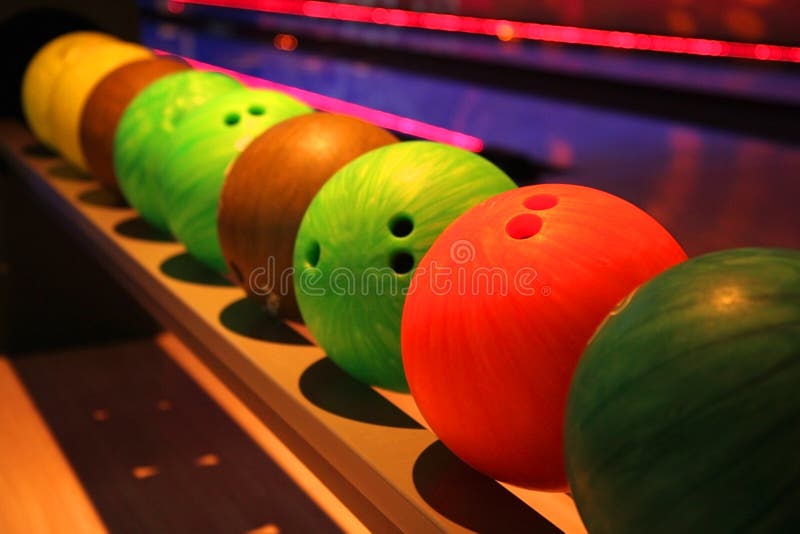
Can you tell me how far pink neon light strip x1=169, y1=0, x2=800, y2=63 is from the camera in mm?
6277

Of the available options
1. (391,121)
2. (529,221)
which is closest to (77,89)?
(529,221)

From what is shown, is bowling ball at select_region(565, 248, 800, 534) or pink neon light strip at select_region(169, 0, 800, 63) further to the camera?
pink neon light strip at select_region(169, 0, 800, 63)

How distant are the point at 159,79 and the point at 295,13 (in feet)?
31.2

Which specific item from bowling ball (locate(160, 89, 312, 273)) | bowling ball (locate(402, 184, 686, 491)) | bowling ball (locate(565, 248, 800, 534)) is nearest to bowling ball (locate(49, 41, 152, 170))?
bowling ball (locate(160, 89, 312, 273))

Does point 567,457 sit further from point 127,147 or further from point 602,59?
point 602,59

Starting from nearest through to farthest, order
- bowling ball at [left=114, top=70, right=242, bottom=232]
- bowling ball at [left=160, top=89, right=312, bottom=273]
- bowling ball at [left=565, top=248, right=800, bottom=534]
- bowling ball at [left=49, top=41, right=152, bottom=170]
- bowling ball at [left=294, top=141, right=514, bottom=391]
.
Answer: bowling ball at [left=565, top=248, right=800, bottom=534] → bowling ball at [left=294, top=141, right=514, bottom=391] → bowling ball at [left=160, top=89, right=312, bottom=273] → bowling ball at [left=114, top=70, right=242, bottom=232] → bowling ball at [left=49, top=41, right=152, bottom=170]

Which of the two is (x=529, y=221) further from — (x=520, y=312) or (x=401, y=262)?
(x=401, y=262)

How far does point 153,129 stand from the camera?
6.55ft

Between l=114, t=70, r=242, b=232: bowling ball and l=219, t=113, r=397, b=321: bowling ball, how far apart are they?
337 millimetres

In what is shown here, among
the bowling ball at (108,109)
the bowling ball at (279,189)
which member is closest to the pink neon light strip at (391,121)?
the bowling ball at (108,109)

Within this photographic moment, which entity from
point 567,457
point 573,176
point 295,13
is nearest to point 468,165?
point 567,457

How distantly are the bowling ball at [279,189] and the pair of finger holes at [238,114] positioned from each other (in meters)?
0.21

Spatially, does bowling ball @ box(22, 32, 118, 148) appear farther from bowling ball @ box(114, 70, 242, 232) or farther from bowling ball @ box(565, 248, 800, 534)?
bowling ball @ box(565, 248, 800, 534)

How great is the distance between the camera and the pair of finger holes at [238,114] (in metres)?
1.85
